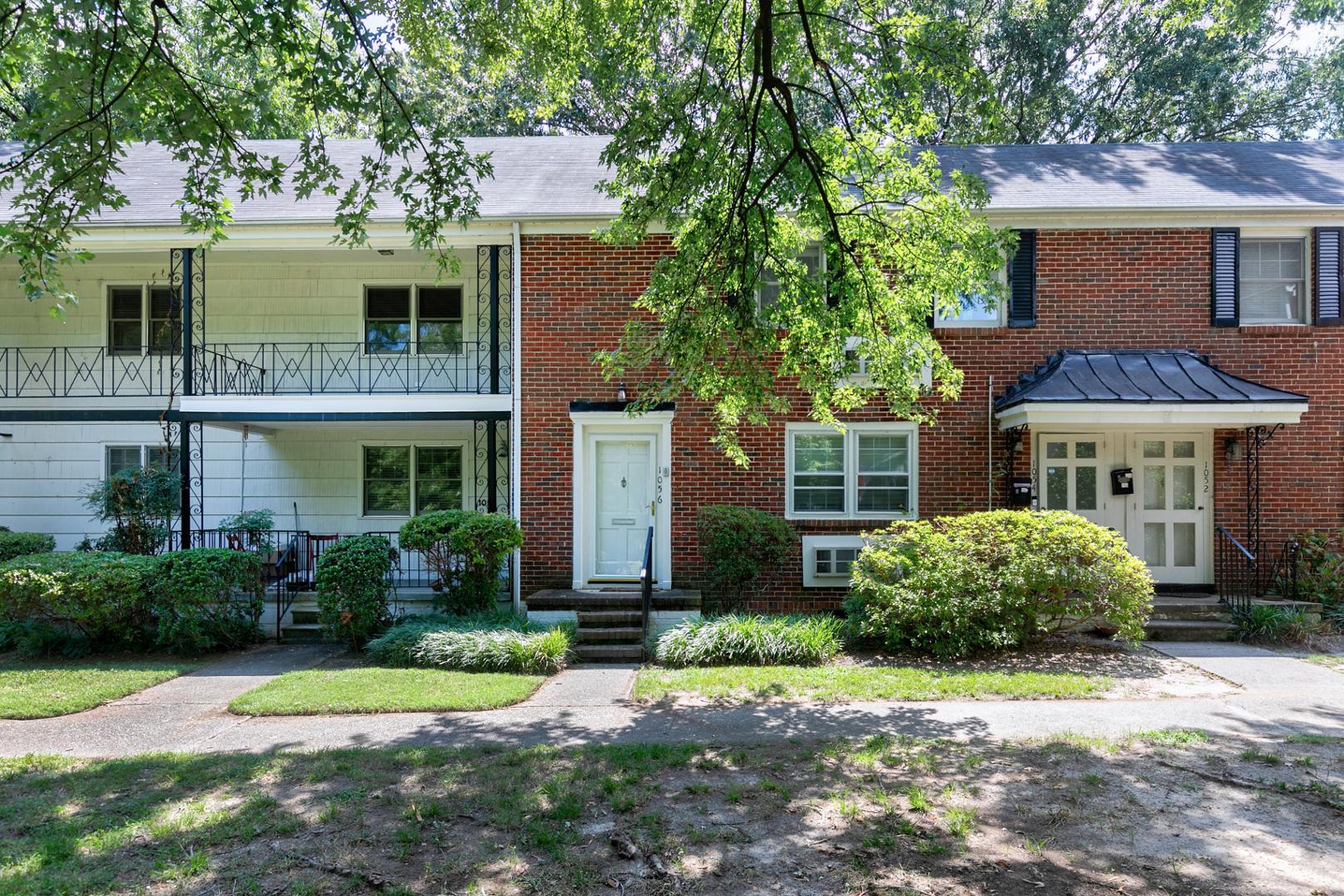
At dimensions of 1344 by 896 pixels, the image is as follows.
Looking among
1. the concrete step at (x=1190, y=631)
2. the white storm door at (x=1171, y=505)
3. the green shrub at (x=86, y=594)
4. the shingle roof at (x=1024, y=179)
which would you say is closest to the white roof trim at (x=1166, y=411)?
the white storm door at (x=1171, y=505)

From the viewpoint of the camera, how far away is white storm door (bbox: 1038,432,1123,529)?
11.4m

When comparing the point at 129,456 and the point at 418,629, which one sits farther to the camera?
the point at 129,456

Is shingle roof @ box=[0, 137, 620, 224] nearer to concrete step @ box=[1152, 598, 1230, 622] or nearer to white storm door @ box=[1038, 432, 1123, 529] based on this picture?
white storm door @ box=[1038, 432, 1123, 529]

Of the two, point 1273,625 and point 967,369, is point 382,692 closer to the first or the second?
point 967,369

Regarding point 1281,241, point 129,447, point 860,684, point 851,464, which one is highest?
point 1281,241

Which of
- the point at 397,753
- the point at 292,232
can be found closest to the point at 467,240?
the point at 292,232

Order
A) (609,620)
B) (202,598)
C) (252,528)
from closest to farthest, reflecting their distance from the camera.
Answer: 1. (202,598)
2. (609,620)
3. (252,528)

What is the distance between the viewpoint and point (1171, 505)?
1137 centimetres

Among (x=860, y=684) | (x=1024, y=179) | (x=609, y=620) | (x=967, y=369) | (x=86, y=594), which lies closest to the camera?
(x=860, y=684)

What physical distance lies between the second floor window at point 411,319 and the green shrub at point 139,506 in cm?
365

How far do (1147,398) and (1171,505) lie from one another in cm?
232

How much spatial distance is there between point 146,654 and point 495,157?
9.32 m

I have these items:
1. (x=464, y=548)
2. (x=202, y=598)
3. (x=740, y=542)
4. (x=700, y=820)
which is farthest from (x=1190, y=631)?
(x=202, y=598)

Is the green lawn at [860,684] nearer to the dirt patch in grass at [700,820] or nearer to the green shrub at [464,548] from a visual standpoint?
the dirt patch in grass at [700,820]
